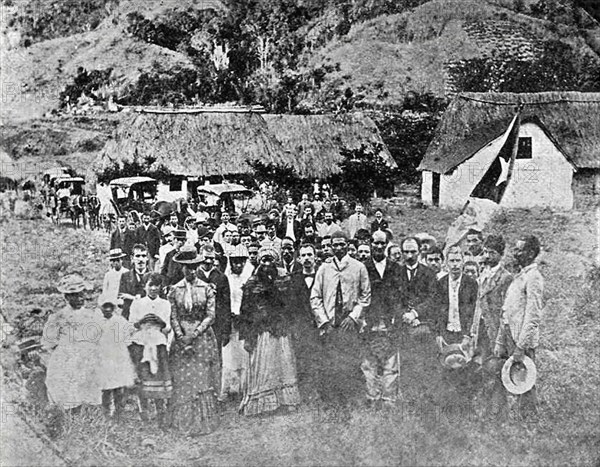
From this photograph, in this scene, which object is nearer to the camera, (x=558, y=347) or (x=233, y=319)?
(x=233, y=319)

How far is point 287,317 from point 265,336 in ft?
0.72

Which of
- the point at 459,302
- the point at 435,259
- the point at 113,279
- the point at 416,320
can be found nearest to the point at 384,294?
the point at 416,320

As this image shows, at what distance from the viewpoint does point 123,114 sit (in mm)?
6660

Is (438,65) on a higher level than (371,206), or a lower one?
higher

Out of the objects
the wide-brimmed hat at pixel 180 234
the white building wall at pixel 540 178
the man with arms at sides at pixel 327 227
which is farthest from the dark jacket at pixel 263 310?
the white building wall at pixel 540 178

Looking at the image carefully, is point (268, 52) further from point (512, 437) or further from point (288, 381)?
point (512, 437)

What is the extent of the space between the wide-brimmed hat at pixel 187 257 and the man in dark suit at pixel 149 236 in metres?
0.17

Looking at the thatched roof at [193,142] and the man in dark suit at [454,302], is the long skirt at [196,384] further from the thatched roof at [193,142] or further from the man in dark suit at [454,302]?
the man in dark suit at [454,302]

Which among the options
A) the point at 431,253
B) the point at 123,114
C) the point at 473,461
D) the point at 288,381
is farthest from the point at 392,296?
the point at 123,114

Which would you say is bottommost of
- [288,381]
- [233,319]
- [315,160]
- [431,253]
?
[288,381]

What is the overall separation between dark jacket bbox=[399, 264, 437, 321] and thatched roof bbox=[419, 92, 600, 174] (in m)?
0.85

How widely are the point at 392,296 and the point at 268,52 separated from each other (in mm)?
2120

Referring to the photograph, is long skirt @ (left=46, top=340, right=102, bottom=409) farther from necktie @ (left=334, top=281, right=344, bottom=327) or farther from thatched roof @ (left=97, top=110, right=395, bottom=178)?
necktie @ (left=334, top=281, right=344, bottom=327)

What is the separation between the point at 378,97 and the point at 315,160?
716mm
